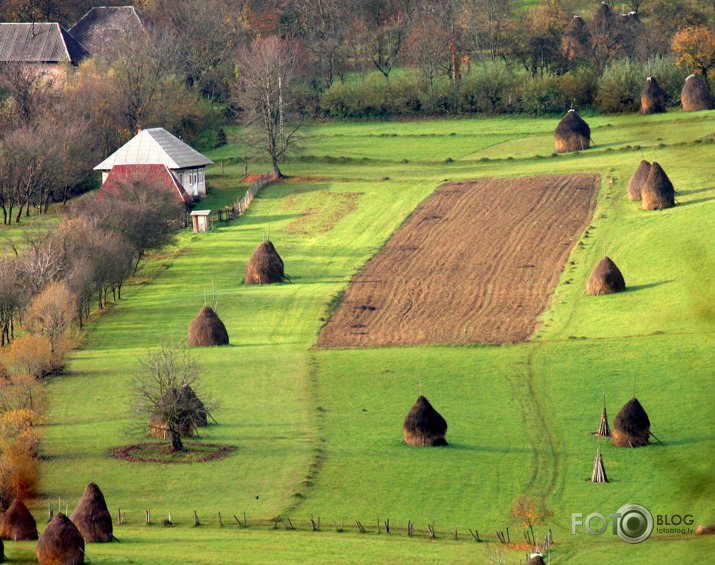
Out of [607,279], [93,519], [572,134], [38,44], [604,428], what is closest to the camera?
[93,519]

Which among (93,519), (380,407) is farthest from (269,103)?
(93,519)

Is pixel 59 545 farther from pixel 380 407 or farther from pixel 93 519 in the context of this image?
pixel 380 407

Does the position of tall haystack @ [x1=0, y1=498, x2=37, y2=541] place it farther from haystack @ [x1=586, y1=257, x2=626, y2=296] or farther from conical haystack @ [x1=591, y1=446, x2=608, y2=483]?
haystack @ [x1=586, y1=257, x2=626, y2=296]

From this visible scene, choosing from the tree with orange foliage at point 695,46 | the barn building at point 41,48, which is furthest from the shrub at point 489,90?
the barn building at point 41,48

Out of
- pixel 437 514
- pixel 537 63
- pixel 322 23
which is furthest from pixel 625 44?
pixel 437 514

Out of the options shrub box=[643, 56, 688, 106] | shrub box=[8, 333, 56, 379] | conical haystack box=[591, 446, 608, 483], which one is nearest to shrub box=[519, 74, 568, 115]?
shrub box=[643, 56, 688, 106]

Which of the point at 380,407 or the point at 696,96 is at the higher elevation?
the point at 696,96

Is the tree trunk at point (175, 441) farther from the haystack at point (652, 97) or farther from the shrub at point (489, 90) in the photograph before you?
the shrub at point (489, 90)

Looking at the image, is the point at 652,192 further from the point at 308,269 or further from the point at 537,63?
the point at 537,63
